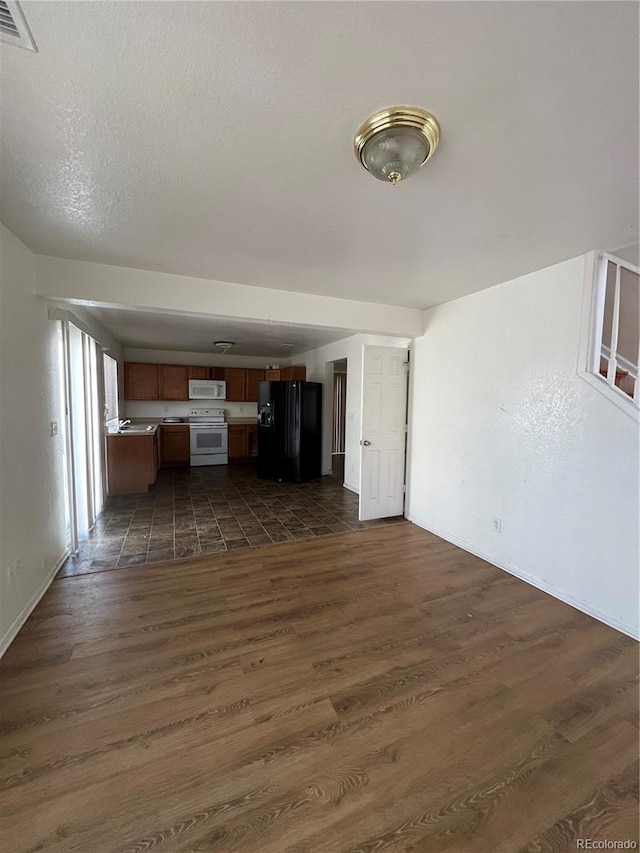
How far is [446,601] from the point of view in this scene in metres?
2.41

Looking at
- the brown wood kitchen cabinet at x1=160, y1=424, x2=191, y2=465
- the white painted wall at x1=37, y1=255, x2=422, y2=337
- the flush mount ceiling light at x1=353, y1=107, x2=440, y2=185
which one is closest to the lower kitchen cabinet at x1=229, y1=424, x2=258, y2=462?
the brown wood kitchen cabinet at x1=160, y1=424, x2=191, y2=465

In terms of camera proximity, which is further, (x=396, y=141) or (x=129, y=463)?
(x=129, y=463)

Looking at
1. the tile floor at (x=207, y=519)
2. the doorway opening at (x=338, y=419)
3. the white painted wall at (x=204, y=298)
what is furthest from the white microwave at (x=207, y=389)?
the white painted wall at (x=204, y=298)

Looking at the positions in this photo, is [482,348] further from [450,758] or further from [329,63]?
[450,758]

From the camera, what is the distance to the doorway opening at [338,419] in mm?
6513

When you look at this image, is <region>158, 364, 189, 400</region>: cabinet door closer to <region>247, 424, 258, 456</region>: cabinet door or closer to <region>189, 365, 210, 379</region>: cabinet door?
<region>189, 365, 210, 379</region>: cabinet door

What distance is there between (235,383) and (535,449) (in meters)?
5.92

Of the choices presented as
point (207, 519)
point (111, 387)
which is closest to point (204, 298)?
point (207, 519)

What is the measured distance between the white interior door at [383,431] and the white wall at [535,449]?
0.45m

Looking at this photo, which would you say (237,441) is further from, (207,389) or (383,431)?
(383,431)

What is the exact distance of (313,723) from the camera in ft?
4.87

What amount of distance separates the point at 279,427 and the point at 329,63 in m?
5.04

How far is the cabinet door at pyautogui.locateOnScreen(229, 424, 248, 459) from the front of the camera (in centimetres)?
714

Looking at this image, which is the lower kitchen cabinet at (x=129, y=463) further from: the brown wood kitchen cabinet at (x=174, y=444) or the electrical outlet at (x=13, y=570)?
the electrical outlet at (x=13, y=570)
